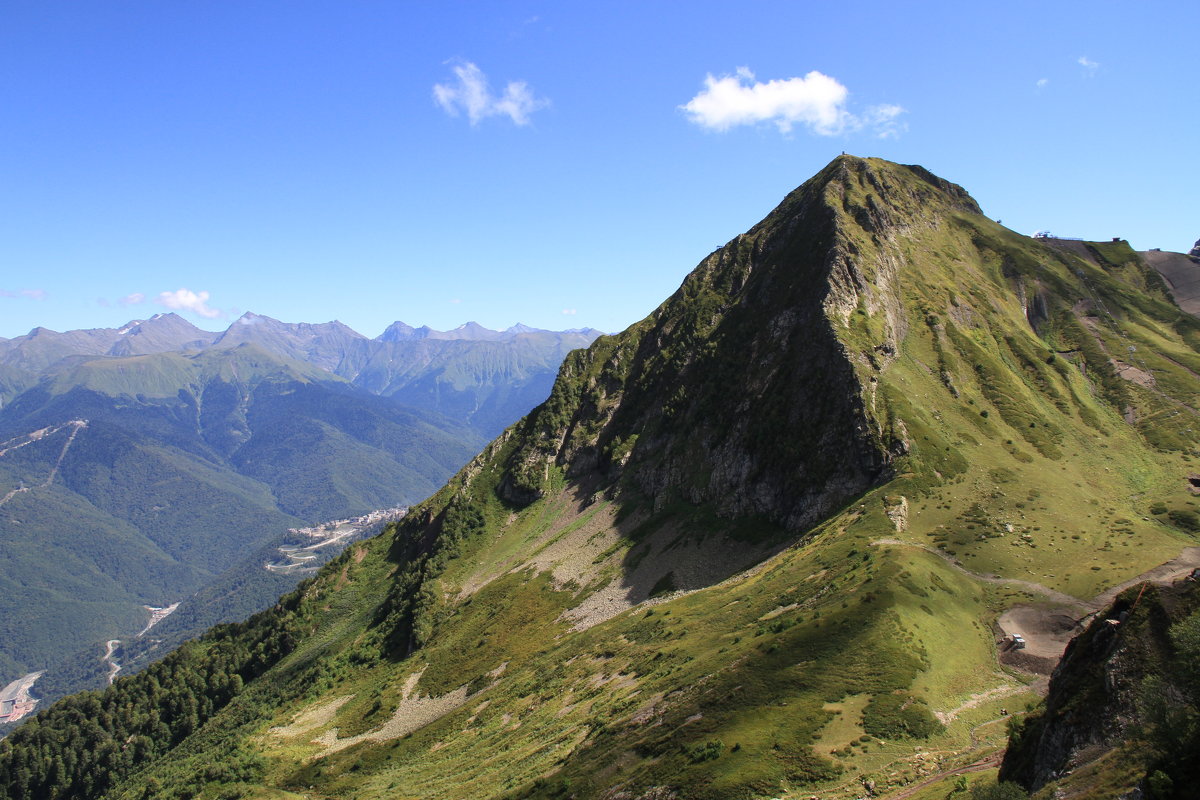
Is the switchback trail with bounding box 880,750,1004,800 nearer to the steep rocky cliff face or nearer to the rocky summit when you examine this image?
the rocky summit

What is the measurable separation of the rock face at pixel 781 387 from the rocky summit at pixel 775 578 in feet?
2.75

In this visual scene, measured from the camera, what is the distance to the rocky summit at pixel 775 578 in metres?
54.0

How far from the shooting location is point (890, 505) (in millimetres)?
97438

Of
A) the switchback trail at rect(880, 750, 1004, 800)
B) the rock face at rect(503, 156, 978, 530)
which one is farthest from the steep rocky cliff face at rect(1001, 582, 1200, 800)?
the rock face at rect(503, 156, 978, 530)

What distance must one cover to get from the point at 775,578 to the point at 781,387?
192ft

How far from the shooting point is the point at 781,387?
462 feet

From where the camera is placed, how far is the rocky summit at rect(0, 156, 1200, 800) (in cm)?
5403

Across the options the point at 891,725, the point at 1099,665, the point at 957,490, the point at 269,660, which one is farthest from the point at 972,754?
the point at 269,660

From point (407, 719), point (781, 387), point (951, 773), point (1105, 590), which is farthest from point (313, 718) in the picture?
point (1105, 590)

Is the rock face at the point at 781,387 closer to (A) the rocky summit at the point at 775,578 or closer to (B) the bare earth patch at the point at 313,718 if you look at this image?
(A) the rocky summit at the point at 775,578

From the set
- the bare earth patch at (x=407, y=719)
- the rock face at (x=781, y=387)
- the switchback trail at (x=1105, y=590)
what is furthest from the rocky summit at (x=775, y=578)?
the bare earth patch at (x=407, y=719)

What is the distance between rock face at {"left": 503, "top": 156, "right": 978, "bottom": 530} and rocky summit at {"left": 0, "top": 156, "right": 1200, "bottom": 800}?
838 millimetres

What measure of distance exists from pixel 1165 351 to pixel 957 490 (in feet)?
357

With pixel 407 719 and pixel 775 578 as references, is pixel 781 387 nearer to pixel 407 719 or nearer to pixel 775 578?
pixel 775 578
